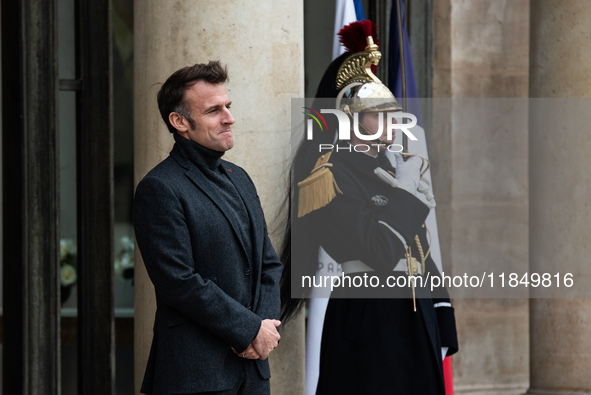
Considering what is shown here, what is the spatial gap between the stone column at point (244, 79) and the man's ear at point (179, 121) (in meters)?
0.93

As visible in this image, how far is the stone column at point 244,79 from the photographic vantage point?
4.02 m

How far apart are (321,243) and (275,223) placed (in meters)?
0.27

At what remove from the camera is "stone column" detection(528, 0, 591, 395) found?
5422 millimetres

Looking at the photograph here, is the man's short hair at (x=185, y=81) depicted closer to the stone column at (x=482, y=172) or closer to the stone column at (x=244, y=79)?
the stone column at (x=244, y=79)

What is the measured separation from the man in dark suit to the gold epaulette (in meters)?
0.65

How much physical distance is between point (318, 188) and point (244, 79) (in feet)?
1.96

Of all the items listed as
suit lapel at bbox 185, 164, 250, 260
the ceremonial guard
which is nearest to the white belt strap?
the ceremonial guard

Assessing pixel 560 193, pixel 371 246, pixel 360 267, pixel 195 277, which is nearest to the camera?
pixel 195 277

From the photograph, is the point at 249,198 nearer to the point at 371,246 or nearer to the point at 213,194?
the point at 213,194

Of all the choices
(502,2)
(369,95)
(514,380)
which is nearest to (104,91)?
(369,95)

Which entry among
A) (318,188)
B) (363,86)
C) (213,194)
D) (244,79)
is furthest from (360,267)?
(213,194)

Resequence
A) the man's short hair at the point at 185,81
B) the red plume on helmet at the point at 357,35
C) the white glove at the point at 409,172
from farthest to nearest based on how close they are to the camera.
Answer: the red plume on helmet at the point at 357,35 < the white glove at the point at 409,172 < the man's short hair at the point at 185,81

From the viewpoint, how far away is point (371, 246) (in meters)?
3.81

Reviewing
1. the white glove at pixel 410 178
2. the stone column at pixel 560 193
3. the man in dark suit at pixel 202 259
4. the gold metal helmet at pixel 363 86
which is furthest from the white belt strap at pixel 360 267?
the stone column at pixel 560 193
